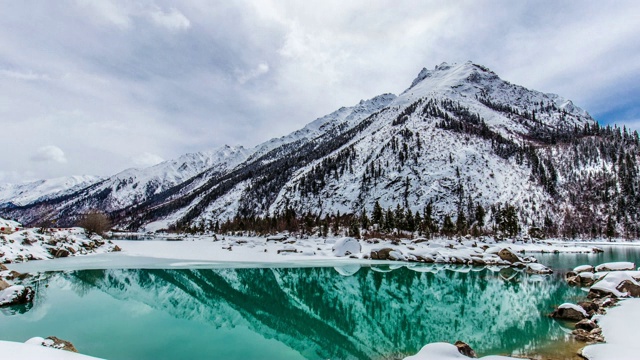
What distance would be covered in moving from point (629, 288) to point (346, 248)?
46.2 metres

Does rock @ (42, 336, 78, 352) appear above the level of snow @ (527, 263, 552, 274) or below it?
above

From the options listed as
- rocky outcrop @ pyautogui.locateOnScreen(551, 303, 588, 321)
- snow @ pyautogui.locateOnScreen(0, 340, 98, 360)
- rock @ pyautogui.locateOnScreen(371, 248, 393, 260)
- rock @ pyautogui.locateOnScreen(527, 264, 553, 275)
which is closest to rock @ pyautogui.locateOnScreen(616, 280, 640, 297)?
rocky outcrop @ pyautogui.locateOnScreen(551, 303, 588, 321)

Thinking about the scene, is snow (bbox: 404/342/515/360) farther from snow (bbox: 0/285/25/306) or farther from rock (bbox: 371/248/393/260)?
rock (bbox: 371/248/393/260)

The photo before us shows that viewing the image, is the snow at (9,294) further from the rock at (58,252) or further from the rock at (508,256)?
the rock at (508,256)

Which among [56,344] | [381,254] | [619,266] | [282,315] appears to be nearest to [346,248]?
[381,254]

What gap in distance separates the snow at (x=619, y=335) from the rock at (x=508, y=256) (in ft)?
117

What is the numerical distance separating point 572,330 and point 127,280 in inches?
1553

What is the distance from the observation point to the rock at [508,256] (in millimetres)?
56625

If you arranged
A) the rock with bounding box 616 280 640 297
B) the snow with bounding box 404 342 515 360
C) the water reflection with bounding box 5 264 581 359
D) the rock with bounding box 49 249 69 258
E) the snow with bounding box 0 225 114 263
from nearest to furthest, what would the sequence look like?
the snow with bounding box 404 342 515 360, the water reflection with bounding box 5 264 581 359, the rock with bounding box 616 280 640 297, the snow with bounding box 0 225 114 263, the rock with bounding box 49 249 69 258

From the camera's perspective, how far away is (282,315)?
24.0 metres

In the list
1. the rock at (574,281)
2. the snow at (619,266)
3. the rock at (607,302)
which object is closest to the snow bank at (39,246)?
the rock at (607,302)

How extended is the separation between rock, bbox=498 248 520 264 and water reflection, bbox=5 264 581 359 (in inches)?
472

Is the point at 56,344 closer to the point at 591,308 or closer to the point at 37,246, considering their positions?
the point at 591,308

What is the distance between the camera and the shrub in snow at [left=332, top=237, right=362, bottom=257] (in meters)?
68.2
